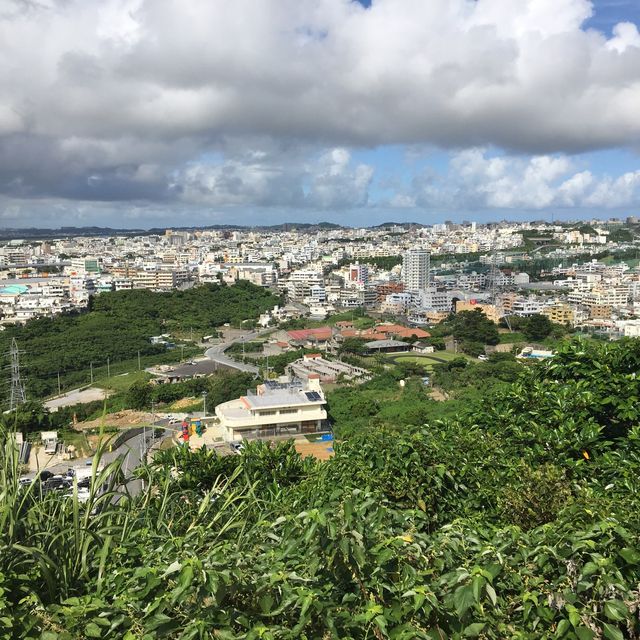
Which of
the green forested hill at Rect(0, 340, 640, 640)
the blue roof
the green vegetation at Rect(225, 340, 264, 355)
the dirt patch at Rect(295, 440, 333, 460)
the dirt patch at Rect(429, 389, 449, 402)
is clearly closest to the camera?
the green forested hill at Rect(0, 340, 640, 640)

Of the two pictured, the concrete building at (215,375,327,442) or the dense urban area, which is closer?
the dense urban area

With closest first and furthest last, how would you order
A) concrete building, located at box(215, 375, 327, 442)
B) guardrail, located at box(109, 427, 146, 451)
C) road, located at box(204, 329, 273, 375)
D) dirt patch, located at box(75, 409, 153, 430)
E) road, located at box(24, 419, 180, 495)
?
road, located at box(24, 419, 180, 495), concrete building, located at box(215, 375, 327, 442), guardrail, located at box(109, 427, 146, 451), dirt patch, located at box(75, 409, 153, 430), road, located at box(204, 329, 273, 375)

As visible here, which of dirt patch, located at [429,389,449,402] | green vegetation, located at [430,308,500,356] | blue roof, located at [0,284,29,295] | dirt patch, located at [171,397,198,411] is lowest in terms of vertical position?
dirt patch, located at [171,397,198,411]

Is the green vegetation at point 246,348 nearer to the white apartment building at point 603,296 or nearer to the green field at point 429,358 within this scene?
the green field at point 429,358

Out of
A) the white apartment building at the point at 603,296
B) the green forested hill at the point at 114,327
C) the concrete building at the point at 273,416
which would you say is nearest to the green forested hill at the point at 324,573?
the concrete building at the point at 273,416

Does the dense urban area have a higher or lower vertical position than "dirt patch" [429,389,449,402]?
higher

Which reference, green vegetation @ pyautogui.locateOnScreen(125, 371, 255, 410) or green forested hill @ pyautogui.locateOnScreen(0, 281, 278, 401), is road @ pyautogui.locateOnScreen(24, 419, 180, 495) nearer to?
green vegetation @ pyautogui.locateOnScreen(125, 371, 255, 410)

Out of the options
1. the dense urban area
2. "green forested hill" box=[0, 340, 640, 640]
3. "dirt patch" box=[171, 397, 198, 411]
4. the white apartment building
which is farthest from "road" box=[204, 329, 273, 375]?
"green forested hill" box=[0, 340, 640, 640]
